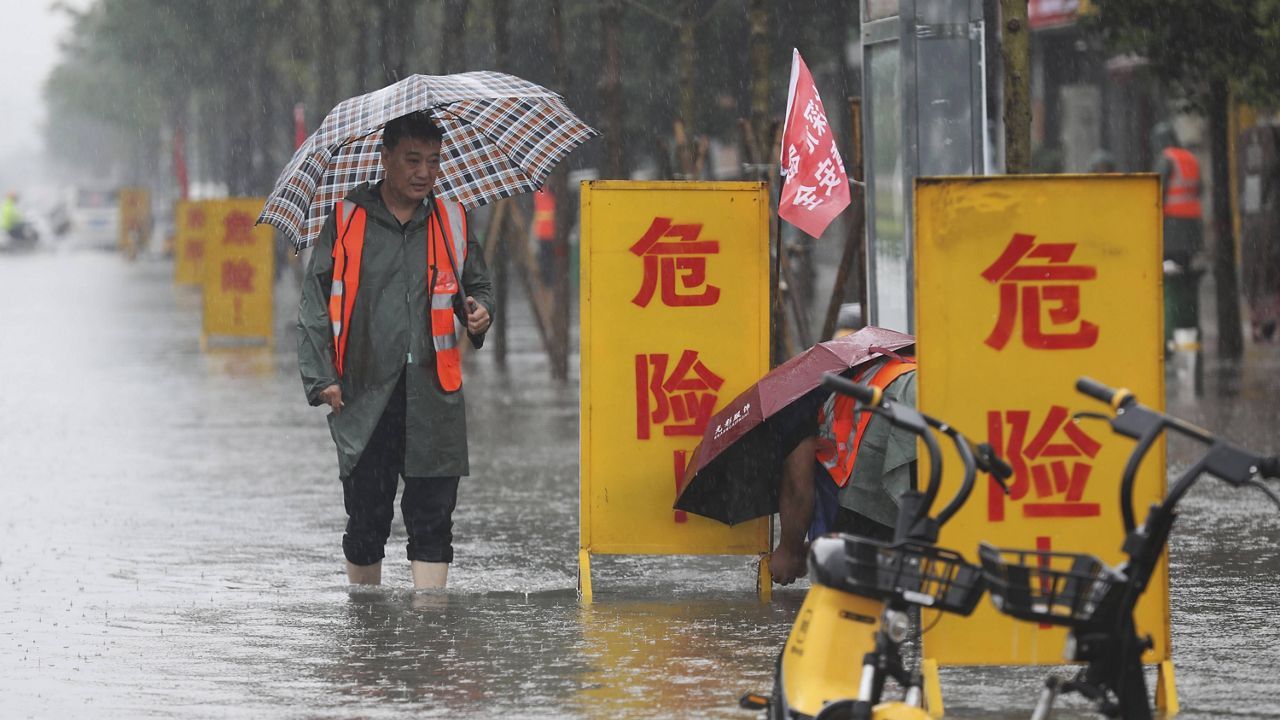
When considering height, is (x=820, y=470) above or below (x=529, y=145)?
below

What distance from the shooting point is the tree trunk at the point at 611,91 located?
16719 mm

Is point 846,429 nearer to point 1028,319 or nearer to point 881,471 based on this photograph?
point 881,471

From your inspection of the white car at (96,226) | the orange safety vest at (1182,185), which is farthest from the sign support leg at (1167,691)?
the white car at (96,226)

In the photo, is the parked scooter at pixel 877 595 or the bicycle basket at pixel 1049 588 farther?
the parked scooter at pixel 877 595

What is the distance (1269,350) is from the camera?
18.7m

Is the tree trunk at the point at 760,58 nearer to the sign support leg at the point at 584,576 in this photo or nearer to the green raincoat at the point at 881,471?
the sign support leg at the point at 584,576

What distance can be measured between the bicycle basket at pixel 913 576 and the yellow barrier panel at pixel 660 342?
3018mm

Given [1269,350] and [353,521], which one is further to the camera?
[1269,350]

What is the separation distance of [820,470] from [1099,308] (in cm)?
160

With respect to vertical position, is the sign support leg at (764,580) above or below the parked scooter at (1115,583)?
below

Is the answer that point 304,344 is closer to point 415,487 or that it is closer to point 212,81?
point 415,487

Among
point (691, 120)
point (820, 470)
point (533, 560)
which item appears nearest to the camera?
point (820, 470)

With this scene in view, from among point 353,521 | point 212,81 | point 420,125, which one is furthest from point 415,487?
point 212,81

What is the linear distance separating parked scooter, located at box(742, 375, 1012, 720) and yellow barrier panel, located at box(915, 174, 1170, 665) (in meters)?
0.93
